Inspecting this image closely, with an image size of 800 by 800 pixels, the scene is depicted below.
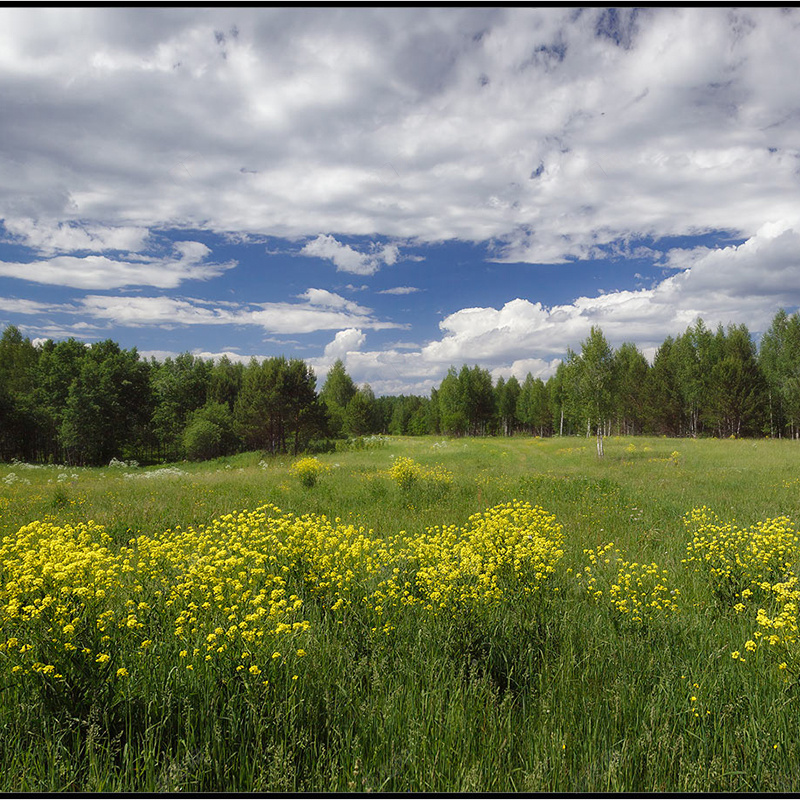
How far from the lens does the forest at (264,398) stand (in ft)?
147

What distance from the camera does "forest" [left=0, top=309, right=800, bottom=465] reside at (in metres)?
44.7

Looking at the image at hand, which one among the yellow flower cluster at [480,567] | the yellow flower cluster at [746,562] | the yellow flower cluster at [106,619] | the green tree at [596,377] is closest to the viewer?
the yellow flower cluster at [106,619]

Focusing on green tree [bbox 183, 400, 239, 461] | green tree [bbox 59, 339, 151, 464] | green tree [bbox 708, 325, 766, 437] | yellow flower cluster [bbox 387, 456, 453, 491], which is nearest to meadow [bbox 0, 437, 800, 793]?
yellow flower cluster [bbox 387, 456, 453, 491]

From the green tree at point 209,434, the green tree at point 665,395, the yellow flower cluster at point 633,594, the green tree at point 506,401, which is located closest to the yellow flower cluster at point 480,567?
the yellow flower cluster at point 633,594

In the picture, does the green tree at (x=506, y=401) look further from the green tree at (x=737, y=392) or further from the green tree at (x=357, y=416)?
the green tree at (x=737, y=392)

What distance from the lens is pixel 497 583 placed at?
5.20 m

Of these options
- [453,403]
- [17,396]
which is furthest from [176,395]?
[453,403]

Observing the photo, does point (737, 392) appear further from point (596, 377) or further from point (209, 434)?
point (209, 434)

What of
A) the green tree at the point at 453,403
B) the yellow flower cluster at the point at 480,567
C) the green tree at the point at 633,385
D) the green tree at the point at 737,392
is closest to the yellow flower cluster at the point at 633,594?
the yellow flower cluster at the point at 480,567

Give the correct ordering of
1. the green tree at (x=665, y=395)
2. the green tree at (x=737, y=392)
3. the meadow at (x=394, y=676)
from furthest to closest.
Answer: the green tree at (x=665, y=395)
the green tree at (x=737, y=392)
the meadow at (x=394, y=676)

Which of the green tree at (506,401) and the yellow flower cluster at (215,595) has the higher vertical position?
the green tree at (506,401)

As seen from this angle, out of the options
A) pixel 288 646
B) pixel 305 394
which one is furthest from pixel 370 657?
pixel 305 394

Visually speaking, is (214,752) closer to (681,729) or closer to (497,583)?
(681,729)

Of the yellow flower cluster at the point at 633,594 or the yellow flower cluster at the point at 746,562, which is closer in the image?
the yellow flower cluster at the point at 633,594
